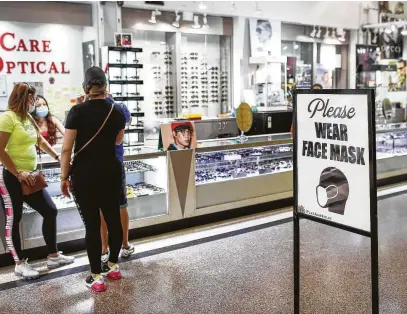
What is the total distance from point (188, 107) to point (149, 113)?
3.22ft

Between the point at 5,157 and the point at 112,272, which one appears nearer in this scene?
the point at 5,157

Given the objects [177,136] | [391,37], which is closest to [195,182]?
[177,136]

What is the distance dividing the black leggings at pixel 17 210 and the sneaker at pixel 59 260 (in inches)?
2.7

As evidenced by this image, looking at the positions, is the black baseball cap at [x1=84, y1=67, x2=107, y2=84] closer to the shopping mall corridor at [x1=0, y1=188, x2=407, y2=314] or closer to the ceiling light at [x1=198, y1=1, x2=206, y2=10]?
the shopping mall corridor at [x1=0, y1=188, x2=407, y2=314]

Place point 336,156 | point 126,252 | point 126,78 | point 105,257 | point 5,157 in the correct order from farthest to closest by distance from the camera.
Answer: point 126,78 < point 126,252 < point 105,257 < point 5,157 < point 336,156

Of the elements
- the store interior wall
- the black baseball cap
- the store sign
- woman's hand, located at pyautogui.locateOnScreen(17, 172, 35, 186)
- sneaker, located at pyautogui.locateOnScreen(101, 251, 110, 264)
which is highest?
the store interior wall

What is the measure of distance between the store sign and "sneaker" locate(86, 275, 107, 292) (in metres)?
5.56

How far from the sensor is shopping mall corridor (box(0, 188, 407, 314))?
3.34 meters

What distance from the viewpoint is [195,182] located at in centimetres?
533

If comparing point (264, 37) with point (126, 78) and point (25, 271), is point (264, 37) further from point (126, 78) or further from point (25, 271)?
point (25, 271)

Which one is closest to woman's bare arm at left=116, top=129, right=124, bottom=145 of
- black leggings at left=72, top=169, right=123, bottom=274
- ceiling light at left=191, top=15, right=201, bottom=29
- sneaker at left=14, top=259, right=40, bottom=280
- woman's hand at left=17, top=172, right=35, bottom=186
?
black leggings at left=72, top=169, right=123, bottom=274

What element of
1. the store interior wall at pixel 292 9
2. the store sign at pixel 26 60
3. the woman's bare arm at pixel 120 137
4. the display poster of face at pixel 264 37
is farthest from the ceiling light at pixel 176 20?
the woman's bare arm at pixel 120 137

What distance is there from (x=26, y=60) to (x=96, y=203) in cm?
567

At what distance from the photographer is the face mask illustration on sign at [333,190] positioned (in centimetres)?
257
